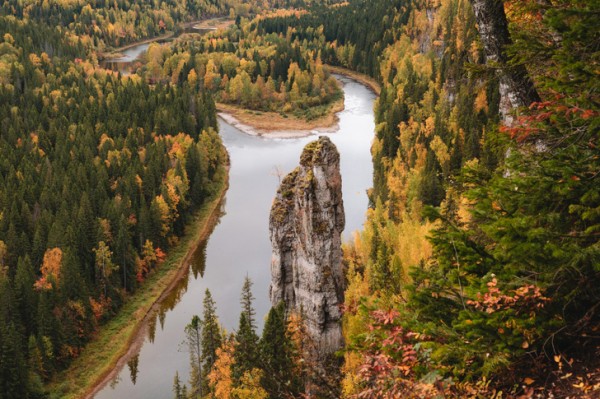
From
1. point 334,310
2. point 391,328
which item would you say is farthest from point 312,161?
point 391,328

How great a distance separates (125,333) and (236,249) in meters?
23.0

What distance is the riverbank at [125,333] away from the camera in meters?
58.1

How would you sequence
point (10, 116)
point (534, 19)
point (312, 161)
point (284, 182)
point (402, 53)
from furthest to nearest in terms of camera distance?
1. point (402, 53)
2. point (10, 116)
3. point (284, 182)
4. point (312, 161)
5. point (534, 19)

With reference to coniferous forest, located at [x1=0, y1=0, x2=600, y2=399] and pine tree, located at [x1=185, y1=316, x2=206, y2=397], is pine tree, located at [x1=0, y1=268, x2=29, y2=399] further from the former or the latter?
pine tree, located at [x1=185, y1=316, x2=206, y2=397]

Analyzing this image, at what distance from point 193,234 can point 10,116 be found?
59763 millimetres

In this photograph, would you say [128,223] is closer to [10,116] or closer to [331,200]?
[331,200]

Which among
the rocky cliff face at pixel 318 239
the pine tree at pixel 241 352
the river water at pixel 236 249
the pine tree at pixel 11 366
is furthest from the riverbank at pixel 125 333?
the rocky cliff face at pixel 318 239

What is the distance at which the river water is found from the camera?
60719mm

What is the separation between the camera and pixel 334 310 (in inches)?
1779

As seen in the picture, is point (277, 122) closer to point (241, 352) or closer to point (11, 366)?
point (11, 366)

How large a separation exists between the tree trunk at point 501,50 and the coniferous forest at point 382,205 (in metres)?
0.05

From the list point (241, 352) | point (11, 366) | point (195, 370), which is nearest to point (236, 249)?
point (195, 370)

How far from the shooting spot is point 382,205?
271 feet

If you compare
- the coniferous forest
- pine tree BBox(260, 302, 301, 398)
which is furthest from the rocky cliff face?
pine tree BBox(260, 302, 301, 398)
